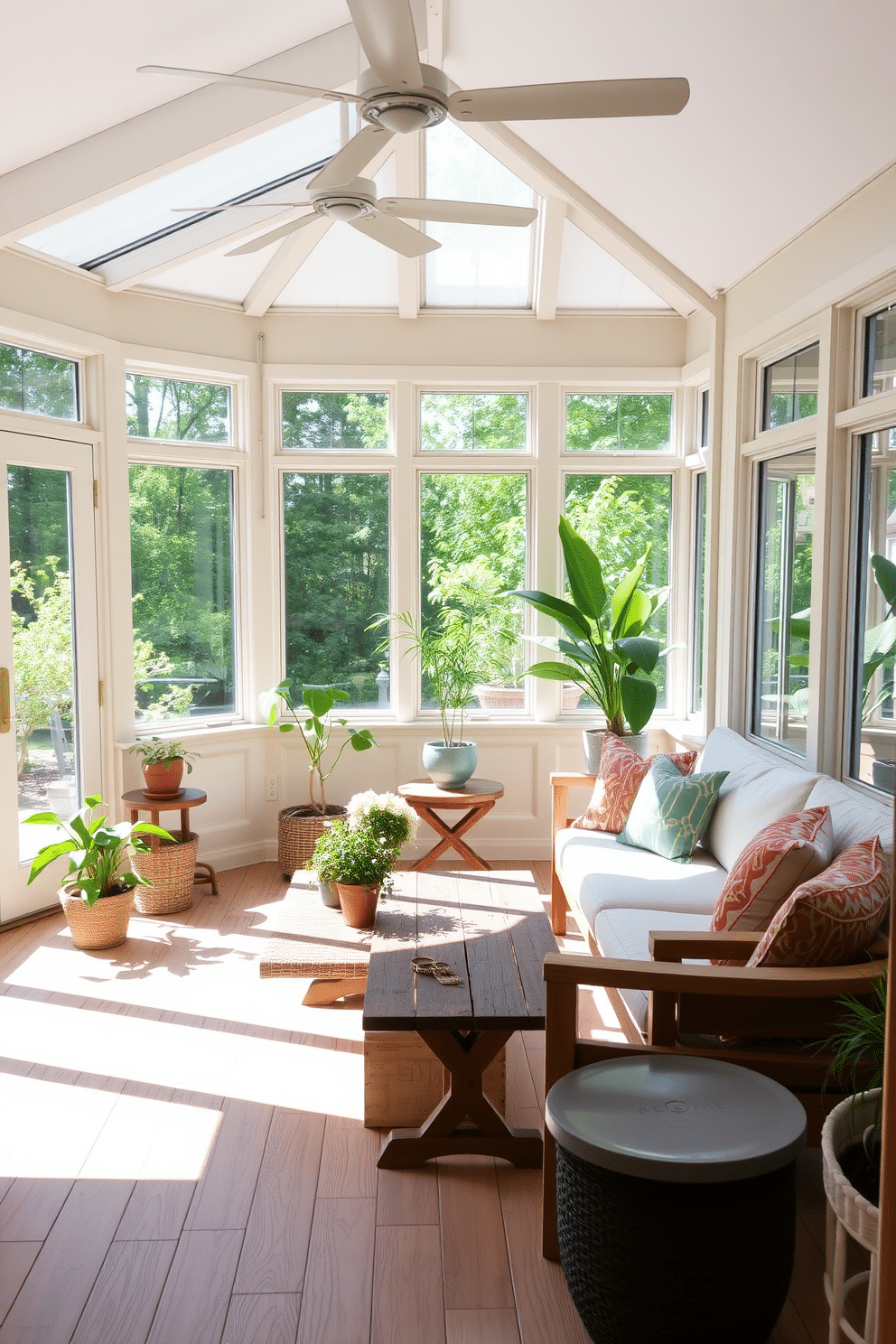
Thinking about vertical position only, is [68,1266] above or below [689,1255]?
below

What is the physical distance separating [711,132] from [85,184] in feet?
7.98

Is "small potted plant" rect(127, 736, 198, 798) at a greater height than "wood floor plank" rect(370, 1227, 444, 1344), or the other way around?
"small potted plant" rect(127, 736, 198, 798)

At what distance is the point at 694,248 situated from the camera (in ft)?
15.4

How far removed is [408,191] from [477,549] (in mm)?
1902

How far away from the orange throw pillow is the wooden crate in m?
1.53

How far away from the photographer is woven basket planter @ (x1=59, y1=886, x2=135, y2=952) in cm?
443

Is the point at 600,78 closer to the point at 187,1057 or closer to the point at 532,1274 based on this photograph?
the point at 187,1057

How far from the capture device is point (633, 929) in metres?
3.23

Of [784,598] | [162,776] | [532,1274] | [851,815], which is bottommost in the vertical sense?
[532,1274]

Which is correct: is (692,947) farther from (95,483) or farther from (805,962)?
(95,483)

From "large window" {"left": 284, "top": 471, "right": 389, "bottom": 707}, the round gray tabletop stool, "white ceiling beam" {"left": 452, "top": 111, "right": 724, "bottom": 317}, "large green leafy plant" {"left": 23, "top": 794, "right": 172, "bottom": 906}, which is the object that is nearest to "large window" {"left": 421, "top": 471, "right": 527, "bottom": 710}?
"large window" {"left": 284, "top": 471, "right": 389, "bottom": 707}

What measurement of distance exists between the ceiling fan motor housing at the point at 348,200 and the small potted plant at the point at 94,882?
8.63 feet

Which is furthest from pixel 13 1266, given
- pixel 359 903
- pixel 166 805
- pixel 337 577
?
pixel 337 577

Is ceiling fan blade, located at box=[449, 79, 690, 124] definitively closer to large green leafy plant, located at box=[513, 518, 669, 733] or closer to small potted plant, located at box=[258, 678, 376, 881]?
large green leafy plant, located at box=[513, 518, 669, 733]
